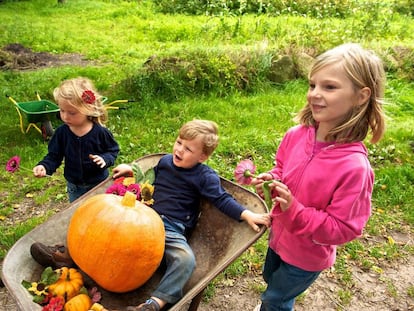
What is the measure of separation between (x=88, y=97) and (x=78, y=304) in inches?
57.3

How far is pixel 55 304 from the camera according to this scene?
2.07 metres

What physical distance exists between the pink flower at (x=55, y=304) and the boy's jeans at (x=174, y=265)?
490 millimetres

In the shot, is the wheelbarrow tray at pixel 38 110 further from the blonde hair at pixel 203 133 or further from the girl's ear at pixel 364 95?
the girl's ear at pixel 364 95

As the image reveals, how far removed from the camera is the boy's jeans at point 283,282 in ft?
7.54

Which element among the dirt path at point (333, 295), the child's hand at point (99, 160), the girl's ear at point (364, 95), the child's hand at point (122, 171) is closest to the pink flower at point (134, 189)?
the child's hand at point (122, 171)

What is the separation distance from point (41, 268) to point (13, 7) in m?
14.6

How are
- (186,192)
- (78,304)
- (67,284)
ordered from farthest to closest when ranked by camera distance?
1. (186,192)
2. (67,284)
3. (78,304)

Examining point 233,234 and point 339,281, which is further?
point 339,281

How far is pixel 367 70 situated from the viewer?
1.86 metres

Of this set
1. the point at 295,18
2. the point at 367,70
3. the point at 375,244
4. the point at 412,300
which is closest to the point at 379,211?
the point at 375,244

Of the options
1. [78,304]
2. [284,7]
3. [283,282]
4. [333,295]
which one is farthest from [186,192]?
[284,7]

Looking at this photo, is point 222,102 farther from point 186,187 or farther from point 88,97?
point 186,187

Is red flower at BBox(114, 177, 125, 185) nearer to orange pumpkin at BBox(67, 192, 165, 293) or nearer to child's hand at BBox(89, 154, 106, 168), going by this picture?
child's hand at BBox(89, 154, 106, 168)

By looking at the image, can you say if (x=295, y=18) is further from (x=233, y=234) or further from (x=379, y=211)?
(x=233, y=234)
